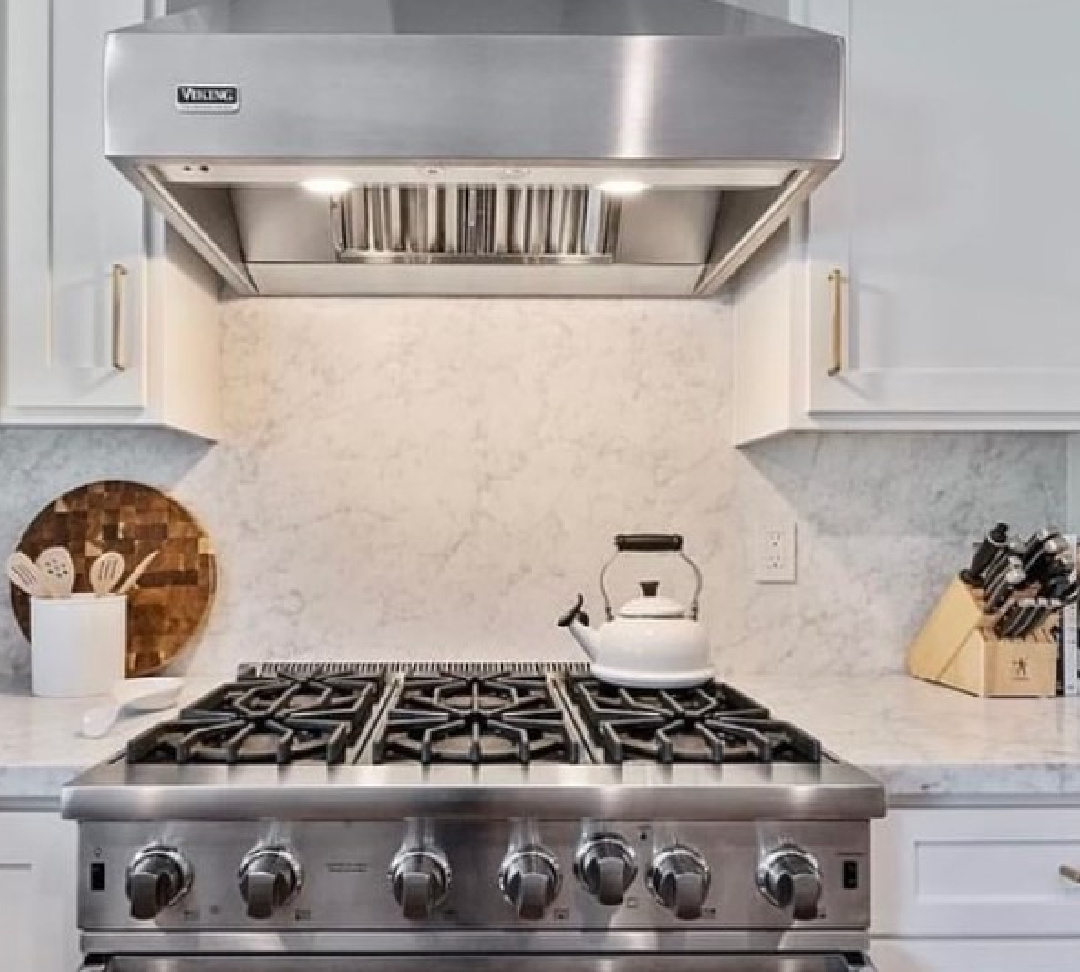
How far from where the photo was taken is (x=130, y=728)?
4.79 feet

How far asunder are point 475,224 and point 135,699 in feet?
2.94

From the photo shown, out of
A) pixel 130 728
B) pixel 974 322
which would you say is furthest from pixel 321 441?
pixel 974 322

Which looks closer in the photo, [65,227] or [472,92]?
[472,92]

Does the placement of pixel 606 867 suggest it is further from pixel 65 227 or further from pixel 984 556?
pixel 65 227

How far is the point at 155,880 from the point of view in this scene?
1125 millimetres

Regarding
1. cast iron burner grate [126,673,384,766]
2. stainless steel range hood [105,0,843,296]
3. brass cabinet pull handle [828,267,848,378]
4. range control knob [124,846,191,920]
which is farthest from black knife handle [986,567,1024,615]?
range control knob [124,846,191,920]

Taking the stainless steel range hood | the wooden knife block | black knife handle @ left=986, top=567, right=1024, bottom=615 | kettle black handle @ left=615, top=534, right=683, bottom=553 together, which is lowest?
the wooden knife block

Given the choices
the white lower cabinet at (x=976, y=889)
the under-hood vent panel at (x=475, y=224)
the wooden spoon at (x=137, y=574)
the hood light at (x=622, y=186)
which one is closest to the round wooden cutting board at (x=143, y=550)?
the wooden spoon at (x=137, y=574)

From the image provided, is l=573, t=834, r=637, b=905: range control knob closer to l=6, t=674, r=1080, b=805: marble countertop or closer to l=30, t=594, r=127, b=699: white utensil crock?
l=6, t=674, r=1080, b=805: marble countertop

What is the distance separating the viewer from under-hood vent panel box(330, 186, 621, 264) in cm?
172

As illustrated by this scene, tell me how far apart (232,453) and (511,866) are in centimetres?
105

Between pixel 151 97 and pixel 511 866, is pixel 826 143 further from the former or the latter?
pixel 511 866

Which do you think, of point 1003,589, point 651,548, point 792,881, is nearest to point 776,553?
point 651,548

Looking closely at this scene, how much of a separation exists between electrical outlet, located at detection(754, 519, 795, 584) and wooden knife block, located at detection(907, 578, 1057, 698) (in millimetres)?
280
